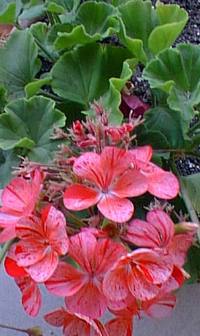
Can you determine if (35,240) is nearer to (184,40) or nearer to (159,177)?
(159,177)

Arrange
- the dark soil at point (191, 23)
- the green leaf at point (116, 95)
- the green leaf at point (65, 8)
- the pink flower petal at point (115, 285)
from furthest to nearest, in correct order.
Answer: the dark soil at point (191, 23) → the green leaf at point (65, 8) → the green leaf at point (116, 95) → the pink flower petal at point (115, 285)

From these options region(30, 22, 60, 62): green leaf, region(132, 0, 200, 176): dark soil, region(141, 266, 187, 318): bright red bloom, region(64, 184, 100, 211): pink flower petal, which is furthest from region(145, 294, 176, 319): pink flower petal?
region(30, 22, 60, 62): green leaf

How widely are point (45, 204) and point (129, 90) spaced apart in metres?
0.24

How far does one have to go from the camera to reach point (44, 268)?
23.6 inches

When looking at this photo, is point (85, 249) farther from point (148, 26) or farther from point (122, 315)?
point (148, 26)

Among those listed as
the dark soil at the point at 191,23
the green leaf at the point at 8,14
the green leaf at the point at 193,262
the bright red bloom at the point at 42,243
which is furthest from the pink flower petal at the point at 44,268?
the dark soil at the point at 191,23

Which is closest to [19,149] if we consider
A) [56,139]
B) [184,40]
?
[56,139]

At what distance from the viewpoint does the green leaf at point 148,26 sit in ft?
2.56

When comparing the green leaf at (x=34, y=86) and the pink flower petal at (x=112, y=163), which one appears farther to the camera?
the green leaf at (x=34, y=86)

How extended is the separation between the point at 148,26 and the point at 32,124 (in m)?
0.17

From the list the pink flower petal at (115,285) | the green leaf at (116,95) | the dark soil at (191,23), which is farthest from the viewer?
the dark soil at (191,23)

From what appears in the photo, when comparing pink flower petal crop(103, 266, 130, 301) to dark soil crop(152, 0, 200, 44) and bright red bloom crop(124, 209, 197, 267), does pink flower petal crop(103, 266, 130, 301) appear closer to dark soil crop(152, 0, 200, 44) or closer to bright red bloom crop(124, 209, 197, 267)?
bright red bloom crop(124, 209, 197, 267)

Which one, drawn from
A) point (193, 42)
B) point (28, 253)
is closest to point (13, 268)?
point (28, 253)

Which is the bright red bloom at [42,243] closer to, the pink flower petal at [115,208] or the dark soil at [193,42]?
the pink flower petal at [115,208]
